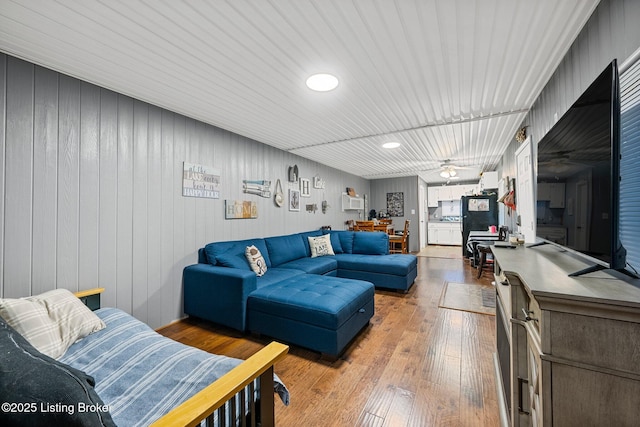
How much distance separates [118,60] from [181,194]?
4.58ft

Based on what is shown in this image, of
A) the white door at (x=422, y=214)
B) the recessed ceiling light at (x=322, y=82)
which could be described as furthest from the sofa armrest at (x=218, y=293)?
the white door at (x=422, y=214)

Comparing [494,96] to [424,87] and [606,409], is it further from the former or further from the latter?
[606,409]

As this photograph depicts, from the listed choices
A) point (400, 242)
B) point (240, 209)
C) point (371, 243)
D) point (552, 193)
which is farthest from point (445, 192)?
point (552, 193)

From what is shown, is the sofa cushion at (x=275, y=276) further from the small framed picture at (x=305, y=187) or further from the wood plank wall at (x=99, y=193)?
the small framed picture at (x=305, y=187)

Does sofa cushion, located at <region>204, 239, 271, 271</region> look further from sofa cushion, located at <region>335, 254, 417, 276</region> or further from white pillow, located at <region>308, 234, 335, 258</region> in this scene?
sofa cushion, located at <region>335, 254, 417, 276</region>

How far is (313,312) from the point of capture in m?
2.15

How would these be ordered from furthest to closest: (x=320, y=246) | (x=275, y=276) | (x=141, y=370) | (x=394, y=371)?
(x=320, y=246) → (x=275, y=276) → (x=394, y=371) → (x=141, y=370)

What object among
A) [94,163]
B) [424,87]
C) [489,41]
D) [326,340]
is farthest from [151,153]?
[489,41]

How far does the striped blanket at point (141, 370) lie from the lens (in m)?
1.04

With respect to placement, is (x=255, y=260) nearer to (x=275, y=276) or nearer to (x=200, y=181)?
(x=275, y=276)

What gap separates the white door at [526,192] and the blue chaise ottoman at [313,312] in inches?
73.3

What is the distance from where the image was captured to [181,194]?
293cm

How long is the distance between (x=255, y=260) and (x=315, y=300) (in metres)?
1.26

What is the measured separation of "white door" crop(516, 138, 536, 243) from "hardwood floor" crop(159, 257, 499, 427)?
113 cm
